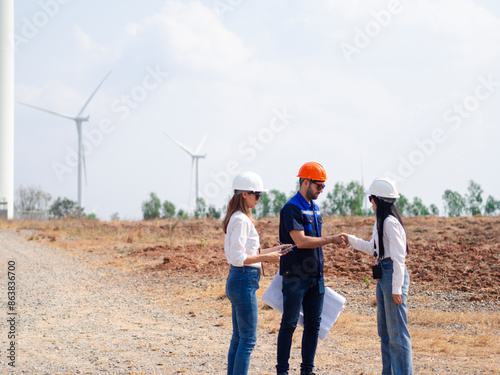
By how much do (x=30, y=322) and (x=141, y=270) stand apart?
6.05 metres

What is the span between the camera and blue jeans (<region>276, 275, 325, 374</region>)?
4648mm

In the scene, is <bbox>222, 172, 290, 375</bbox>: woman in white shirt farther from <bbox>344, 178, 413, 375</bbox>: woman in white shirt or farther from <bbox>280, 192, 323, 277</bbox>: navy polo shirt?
<bbox>344, 178, 413, 375</bbox>: woman in white shirt

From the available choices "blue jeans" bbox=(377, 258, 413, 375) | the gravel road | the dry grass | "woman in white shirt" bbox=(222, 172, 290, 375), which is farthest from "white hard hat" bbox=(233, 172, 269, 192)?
the dry grass

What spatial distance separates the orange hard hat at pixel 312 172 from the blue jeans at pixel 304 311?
2.76ft

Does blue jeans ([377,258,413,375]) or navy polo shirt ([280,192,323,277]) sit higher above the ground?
navy polo shirt ([280,192,323,277])

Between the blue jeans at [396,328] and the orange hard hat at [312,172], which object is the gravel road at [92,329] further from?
the orange hard hat at [312,172]

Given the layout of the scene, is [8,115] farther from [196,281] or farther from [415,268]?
[415,268]

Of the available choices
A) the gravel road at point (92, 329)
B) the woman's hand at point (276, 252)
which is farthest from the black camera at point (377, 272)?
the gravel road at point (92, 329)

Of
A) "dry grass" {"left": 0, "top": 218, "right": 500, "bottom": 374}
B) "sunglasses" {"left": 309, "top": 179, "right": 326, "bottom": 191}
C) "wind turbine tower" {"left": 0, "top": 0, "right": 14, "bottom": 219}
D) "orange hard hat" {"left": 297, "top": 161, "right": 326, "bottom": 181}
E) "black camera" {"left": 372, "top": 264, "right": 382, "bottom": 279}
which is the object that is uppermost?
"wind turbine tower" {"left": 0, "top": 0, "right": 14, "bottom": 219}

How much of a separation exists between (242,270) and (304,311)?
3.38ft

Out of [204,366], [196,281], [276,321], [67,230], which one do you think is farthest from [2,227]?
[204,366]

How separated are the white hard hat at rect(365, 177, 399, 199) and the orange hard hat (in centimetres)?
46

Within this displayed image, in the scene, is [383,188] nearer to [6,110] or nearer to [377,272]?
[377,272]

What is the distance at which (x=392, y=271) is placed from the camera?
4406 millimetres
